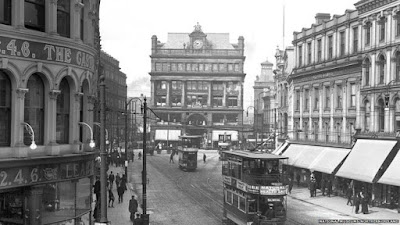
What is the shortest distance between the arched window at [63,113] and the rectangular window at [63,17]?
168cm

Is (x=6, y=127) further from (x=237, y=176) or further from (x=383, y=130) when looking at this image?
(x=383, y=130)

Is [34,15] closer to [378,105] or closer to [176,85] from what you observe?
[378,105]

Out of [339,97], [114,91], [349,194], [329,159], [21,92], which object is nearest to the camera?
[21,92]

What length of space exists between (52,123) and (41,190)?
87.4 inches

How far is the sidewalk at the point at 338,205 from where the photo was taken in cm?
3391

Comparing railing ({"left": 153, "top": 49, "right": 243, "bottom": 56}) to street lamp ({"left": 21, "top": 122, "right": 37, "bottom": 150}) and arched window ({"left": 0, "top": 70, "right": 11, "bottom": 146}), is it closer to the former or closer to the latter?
street lamp ({"left": 21, "top": 122, "right": 37, "bottom": 150})

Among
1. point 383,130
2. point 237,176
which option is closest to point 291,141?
point 383,130

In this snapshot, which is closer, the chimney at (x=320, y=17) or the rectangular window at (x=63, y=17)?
the rectangular window at (x=63, y=17)

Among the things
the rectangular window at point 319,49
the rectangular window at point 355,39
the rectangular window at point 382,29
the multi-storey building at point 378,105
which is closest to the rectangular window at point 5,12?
the multi-storey building at point 378,105

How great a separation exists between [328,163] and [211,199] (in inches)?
408

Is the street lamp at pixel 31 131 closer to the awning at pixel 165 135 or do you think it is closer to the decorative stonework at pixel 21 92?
the decorative stonework at pixel 21 92

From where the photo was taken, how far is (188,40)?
126 m

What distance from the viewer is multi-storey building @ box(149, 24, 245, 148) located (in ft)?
401

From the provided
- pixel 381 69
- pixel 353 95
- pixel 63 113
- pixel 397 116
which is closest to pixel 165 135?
pixel 353 95
